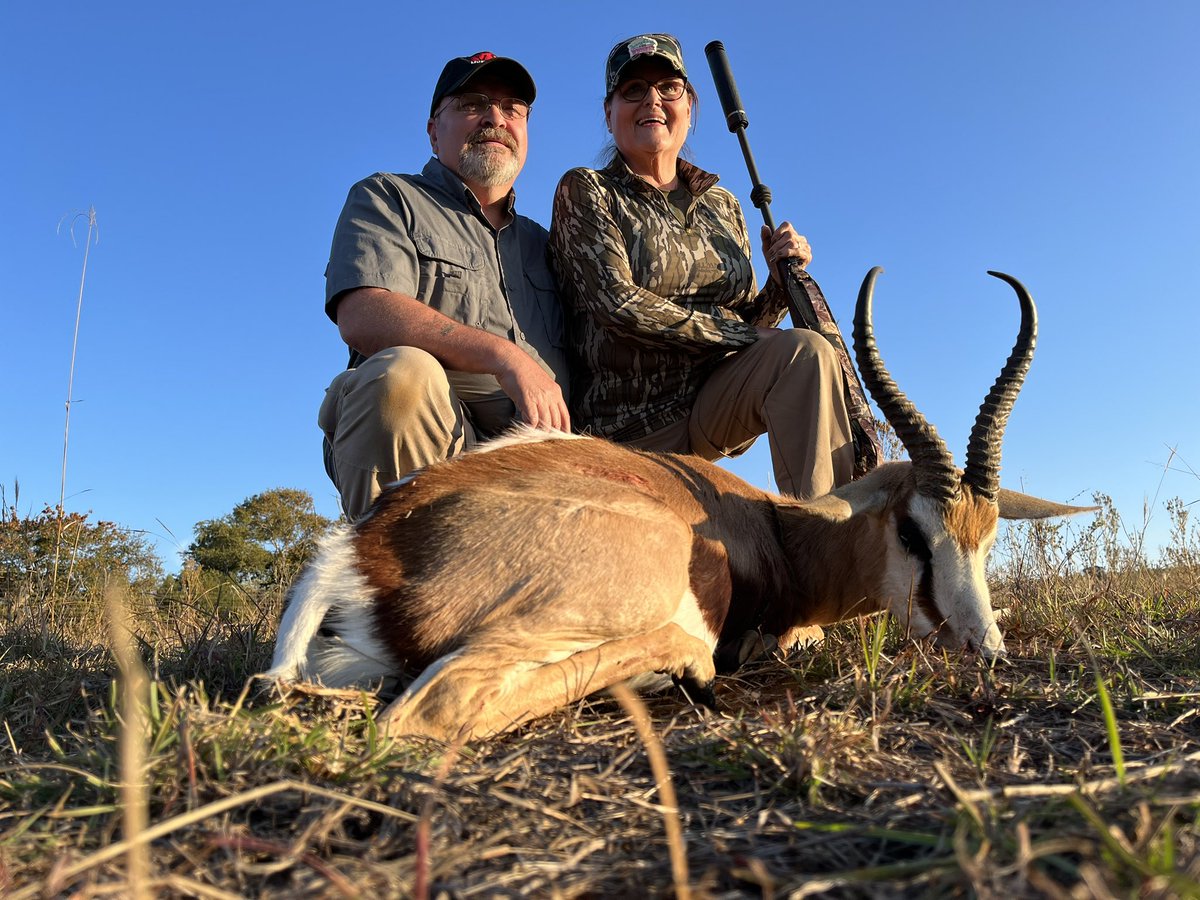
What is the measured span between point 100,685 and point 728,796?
305 centimetres

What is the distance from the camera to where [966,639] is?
12.2 ft

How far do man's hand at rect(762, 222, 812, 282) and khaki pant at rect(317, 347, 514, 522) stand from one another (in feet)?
8.47

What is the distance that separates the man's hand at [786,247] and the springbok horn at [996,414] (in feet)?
6.56

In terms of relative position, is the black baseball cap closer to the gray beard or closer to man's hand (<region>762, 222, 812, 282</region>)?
the gray beard

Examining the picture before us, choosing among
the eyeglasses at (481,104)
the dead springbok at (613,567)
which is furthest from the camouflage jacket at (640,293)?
the dead springbok at (613,567)

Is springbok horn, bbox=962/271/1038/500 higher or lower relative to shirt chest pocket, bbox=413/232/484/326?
lower

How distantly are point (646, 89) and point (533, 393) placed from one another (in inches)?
113

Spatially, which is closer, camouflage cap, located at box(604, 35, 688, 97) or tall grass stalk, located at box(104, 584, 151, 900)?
tall grass stalk, located at box(104, 584, 151, 900)

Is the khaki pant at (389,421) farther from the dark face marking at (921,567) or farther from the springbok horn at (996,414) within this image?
the springbok horn at (996,414)

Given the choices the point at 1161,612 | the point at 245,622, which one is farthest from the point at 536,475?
the point at 1161,612

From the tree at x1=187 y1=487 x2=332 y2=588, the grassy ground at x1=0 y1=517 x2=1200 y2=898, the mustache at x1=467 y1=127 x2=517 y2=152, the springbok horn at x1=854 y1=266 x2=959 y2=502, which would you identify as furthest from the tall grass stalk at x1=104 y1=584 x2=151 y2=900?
the tree at x1=187 y1=487 x2=332 y2=588

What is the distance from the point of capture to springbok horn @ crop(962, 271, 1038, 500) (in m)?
3.95

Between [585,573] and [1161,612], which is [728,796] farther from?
[1161,612]

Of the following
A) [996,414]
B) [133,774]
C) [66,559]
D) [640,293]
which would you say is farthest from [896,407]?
[66,559]
